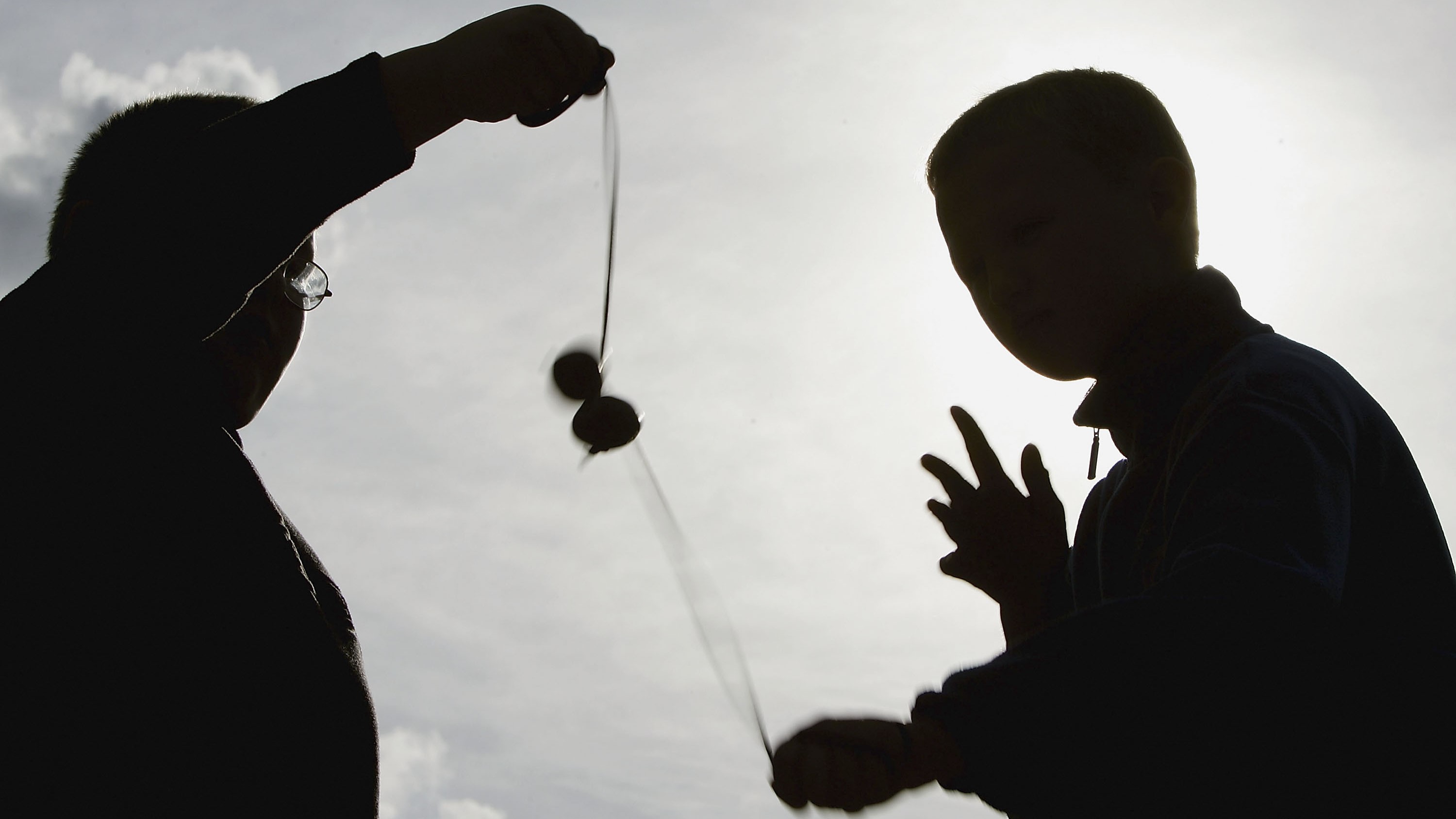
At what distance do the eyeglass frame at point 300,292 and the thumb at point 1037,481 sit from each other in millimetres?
1387

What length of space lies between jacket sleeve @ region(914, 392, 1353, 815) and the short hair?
4.95 feet

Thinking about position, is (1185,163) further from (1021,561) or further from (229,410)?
(229,410)

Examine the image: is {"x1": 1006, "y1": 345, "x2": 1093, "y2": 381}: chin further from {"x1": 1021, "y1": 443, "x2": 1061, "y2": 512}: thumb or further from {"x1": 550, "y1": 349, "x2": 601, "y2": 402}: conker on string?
{"x1": 550, "y1": 349, "x2": 601, "y2": 402}: conker on string

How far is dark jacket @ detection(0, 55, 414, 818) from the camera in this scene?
4.04 feet

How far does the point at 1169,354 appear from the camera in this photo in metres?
1.63

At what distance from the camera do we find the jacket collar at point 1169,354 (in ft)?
5.24

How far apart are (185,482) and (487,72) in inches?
26.0

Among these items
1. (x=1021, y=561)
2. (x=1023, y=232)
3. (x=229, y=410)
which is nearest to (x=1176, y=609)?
(x=1021, y=561)

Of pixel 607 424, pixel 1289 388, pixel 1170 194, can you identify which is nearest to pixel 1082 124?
pixel 1170 194

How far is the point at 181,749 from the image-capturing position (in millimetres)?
1264

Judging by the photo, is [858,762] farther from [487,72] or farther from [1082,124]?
[1082,124]

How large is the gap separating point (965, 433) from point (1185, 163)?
0.66 metres

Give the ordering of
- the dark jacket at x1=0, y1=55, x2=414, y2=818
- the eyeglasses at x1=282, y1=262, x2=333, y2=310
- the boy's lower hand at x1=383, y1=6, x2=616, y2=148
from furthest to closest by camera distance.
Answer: the eyeglasses at x1=282, y1=262, x2=333, y2=310 → the boy's lower hand at x1=383, y1=6, x2=616, y2=148 → the dark jacket at x1=0, y1=55, x2=414, y2=818

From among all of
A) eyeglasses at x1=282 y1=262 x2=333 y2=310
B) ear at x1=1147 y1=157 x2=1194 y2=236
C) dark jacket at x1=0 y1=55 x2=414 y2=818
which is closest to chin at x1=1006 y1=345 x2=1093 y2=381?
ear at x1=1147 y1=157 x2=1194 y2=236
